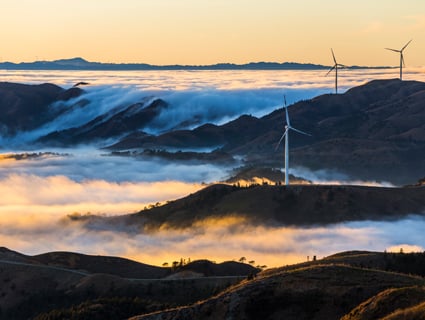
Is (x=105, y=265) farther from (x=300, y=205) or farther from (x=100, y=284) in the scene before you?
(x=300, y=205)

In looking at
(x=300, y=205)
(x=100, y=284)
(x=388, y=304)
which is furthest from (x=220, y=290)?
(x=300, y=205)

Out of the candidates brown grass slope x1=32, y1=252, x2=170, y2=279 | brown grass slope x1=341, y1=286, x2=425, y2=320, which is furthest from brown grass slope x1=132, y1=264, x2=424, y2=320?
brown grass slope x1=32, y1=252, x2=170, y2=279

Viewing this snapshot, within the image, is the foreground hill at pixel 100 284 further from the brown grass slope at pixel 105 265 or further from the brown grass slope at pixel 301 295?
the brown grass slope at pixel 301 295

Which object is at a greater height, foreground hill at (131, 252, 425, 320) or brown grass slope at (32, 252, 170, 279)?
brown grass slope at (32, 252, 170, 279)

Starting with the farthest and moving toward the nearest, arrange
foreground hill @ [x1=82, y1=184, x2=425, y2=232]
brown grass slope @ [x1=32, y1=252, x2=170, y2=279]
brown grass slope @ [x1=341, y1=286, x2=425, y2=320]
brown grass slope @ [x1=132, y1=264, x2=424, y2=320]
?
foreground hill @ [x1=82, y1=184, x2=425, y2=232], brown grass slope @ [x1=32, y1=252, x2=170, y2=279], brown grass slope @ [x1=132, y1=264, x2=424, y2=320], brown grass slope @ [x1=341, y1=286, x2=425, y2=320]

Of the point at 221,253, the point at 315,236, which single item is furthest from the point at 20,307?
the point at 315,236

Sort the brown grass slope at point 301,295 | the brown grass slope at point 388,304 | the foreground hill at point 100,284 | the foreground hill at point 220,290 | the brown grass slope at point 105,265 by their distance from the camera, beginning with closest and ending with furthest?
the brown grass slope at point 388,304 → the foreground hill at point 220,290 → the brown grass slope at point 301,295 → the foreground hill at point 100,284 → the brown grass slope at point 105,265

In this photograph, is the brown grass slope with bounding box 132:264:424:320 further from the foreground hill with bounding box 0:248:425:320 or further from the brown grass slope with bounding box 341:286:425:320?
the brown grass slope with bounding box 341:286:425:320

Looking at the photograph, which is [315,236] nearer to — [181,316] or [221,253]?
[221,253]

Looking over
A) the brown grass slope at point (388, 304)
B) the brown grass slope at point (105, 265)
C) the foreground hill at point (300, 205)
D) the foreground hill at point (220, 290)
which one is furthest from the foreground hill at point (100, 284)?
the brown grass slope at point (388, 304)
